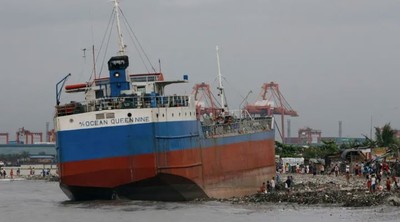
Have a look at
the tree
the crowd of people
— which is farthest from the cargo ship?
the tree

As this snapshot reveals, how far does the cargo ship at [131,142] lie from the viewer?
132ft

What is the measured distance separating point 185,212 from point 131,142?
466cm

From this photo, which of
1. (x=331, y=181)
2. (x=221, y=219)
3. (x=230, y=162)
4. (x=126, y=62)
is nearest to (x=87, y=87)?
(x=126, y=62)

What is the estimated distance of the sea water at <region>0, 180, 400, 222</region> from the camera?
35.4m

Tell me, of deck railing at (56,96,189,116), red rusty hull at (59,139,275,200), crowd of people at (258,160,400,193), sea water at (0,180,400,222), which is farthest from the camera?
crowd of people at (258,160,400,193)

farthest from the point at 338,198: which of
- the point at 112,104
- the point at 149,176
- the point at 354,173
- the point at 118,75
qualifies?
the point at 354,173

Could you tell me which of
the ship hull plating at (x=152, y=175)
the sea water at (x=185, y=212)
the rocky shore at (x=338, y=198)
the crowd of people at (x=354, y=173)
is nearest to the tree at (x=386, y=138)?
the crowd of people at (x=354, y=173)

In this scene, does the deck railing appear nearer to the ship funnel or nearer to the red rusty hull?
the ship funnel

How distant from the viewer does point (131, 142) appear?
132 feet

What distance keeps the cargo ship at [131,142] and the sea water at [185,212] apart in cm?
79

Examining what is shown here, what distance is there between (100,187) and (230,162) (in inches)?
411

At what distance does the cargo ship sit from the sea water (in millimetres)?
785

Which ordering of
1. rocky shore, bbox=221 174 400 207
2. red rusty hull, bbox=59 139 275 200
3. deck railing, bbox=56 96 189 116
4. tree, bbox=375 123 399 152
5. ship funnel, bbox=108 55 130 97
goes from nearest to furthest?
rocky shore, bbox=221 174 400 207 < red rusty hull, bbox=59 139 275 200 < deck railing, bbox=56 96 189 116 < ship funnel, bbox=108 55 130 97 < tree, bbox=375 123 399 152

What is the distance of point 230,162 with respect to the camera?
4906cm
